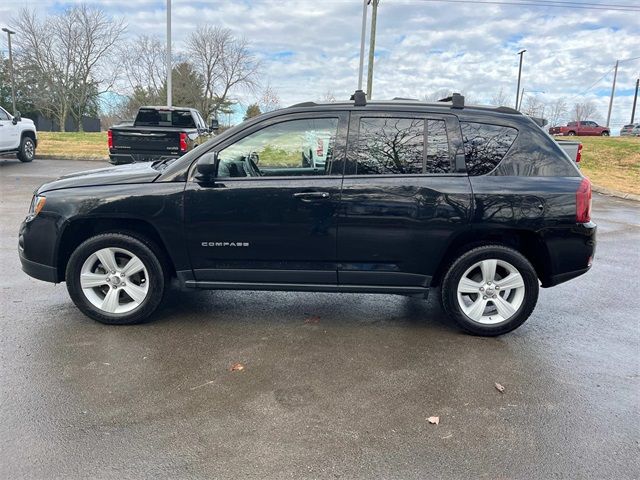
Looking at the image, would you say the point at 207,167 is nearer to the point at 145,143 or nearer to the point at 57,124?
the point at 145,143

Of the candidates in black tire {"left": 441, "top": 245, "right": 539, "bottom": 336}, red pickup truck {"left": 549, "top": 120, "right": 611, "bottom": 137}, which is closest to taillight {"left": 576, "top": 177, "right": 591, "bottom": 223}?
black tire {"left": 441, "top": 245, "right": 539, "bottom": 336}

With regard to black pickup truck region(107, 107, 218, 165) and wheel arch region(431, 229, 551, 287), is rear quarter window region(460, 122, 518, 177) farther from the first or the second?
black pickup truck region(107, 107, 218, 165)

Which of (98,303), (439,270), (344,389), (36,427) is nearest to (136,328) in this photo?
(98,303)

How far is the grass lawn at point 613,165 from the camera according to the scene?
50.2 feet

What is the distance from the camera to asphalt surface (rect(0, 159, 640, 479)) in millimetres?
2461

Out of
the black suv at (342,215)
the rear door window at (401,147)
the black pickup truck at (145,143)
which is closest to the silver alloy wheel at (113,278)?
the black suv at (342,215)

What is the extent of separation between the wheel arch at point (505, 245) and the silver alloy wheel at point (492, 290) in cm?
17

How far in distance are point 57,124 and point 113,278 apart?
172 ft

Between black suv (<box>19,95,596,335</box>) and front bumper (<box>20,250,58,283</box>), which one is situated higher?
black suv (<box>19,95,596,335</box>)

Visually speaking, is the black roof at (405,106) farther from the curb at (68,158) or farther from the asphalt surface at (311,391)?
the curb at (68,158)

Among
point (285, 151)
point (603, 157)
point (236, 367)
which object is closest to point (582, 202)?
point (285, 151)

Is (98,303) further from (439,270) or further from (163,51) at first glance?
(163,51)

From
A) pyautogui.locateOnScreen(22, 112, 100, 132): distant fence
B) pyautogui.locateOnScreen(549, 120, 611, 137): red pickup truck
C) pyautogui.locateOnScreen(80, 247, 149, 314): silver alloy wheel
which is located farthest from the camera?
pyautogui.locateOnScreen(22, 112, 100, 132): distant fence

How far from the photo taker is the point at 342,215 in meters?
3.80
